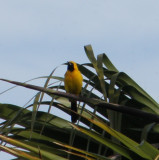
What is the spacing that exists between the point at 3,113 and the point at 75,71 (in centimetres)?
205

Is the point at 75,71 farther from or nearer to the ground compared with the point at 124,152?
farther from the ground

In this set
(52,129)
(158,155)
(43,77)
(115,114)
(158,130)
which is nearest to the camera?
(158,155)

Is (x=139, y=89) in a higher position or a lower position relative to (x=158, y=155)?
higher

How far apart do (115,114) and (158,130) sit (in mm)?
454

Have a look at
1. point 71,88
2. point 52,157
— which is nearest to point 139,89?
point 52,157

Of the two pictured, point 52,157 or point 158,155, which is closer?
point 158,155

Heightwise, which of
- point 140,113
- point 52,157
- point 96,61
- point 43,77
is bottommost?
point 52,157

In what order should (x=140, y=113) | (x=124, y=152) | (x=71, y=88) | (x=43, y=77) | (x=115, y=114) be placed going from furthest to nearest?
(x=71, y=88), (x=43, y=77), (x=115, y=114), (x=124, y=152), (x=140, y=113)

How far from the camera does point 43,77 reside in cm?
233

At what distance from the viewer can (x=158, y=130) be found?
2514mm

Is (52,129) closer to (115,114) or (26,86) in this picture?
(115,114)

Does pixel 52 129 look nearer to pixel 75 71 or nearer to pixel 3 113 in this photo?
pixel 3 113

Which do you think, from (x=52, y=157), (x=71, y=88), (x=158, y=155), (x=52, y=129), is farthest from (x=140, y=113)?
(x=71, y=88)

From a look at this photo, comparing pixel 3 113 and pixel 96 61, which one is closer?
pixel 96 61
